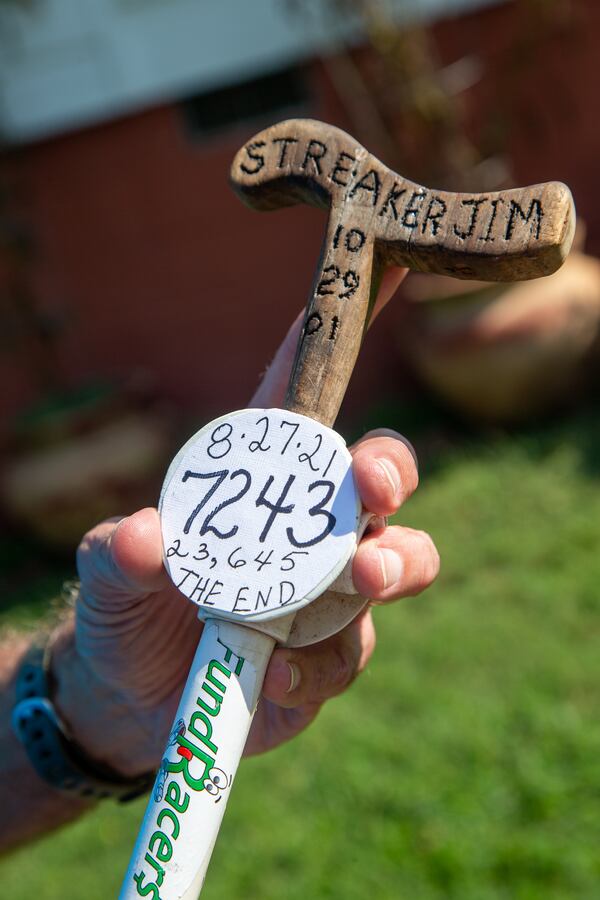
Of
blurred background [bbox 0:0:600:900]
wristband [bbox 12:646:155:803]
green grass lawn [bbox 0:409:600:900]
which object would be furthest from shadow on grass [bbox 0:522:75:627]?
wristband [bbox 12:646:155:803]

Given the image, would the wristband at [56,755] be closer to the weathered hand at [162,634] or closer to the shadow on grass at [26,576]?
the weathered hand at [162,634]

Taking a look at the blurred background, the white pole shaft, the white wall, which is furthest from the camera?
the white wall

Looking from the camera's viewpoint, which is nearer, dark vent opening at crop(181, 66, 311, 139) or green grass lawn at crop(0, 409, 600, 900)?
green grass lawn at crop(0, 409, 600, 900)

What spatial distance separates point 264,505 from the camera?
1133 mm

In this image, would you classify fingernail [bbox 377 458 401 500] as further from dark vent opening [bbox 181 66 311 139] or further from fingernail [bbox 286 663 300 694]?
dark vent opening [bbox 181 66 311 139]

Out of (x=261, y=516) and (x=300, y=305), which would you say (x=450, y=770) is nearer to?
(x=261, y=516)

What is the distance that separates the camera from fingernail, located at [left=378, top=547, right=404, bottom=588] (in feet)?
3.66

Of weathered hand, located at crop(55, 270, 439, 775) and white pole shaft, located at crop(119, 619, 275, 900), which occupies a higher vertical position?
weathered hand, located at crop(55, 270, 439, 775)

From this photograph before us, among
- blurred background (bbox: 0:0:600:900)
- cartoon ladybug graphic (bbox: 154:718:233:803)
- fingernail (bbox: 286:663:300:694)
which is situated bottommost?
cartoon ladybug graphic (bbox: 154:718:233:803)

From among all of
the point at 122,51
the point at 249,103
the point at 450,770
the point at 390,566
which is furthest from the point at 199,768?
the point at 122,51

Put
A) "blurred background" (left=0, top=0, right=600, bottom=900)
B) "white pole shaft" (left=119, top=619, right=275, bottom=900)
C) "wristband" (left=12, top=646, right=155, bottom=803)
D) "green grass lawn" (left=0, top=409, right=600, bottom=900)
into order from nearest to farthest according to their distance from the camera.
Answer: "white pole shaft" (left=119, top=619, right=275, bottom=900)
"wristband" (left=12, top=646, right=155, bottom=803)
"green grass lawn" (left=0, top=409, right=600, bottom=900)
"blurred background" (left=0, top=0, right=600, bottom=900)

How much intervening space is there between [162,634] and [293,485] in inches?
17.9

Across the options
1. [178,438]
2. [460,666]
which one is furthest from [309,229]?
[460,666]

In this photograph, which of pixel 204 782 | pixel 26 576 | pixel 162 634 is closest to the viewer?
pixel 204 782
